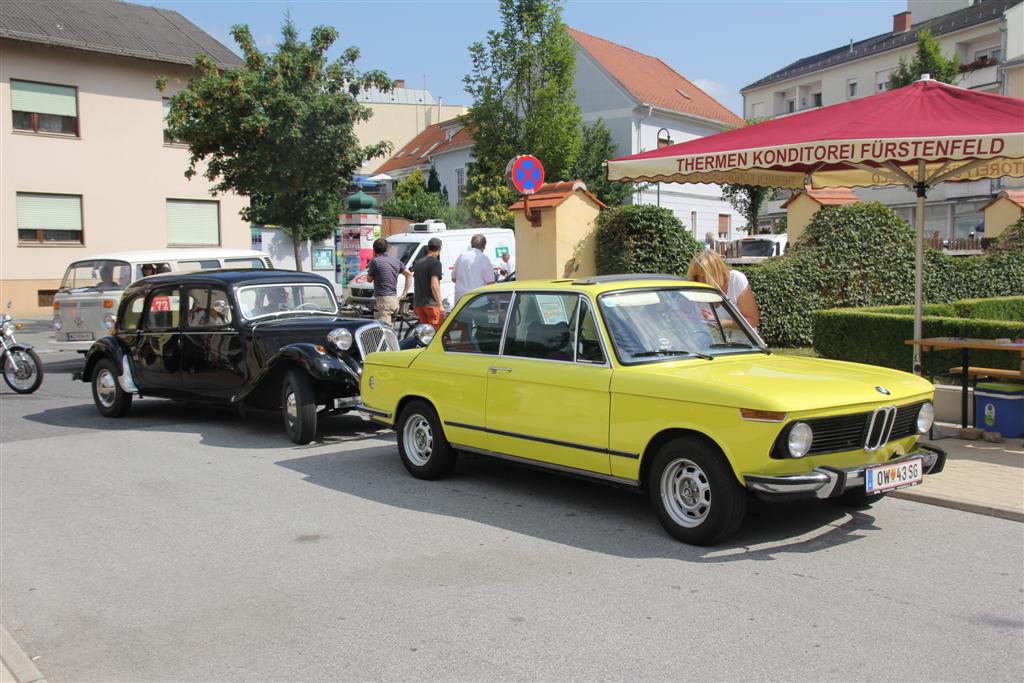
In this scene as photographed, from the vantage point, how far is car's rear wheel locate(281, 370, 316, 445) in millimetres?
9258

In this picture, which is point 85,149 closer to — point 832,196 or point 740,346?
point 832,196

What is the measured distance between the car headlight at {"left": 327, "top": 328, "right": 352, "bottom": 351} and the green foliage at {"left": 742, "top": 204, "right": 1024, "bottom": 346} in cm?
743

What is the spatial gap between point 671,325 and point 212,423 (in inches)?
261

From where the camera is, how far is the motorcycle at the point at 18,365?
1355cm

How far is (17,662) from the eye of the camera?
4301 millimetres

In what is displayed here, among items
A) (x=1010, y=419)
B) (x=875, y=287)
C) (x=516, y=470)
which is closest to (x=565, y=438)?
(x=516, y=470)

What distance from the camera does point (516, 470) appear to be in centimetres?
812

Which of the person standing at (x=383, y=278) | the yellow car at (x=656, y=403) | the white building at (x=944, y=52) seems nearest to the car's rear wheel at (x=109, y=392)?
the person standing at (x=383, y=278)

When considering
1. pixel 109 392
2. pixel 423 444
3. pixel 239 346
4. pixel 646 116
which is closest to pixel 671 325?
pixel 423 444

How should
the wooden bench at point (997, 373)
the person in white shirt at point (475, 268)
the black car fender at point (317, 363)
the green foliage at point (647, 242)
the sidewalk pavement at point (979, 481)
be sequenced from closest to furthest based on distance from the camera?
1. the sidewalk pavement at point (979, 481)
2. the wooden bench at point (997, 373)
3. the black car fender at point (317, 363)
4. the person in white shirt at point (475, 268)
5. the green foliage at point (647, 242)

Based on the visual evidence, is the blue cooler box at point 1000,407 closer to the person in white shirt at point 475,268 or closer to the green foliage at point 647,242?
the green foliage at point 647,242

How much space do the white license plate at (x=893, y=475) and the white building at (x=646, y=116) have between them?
3231 cm

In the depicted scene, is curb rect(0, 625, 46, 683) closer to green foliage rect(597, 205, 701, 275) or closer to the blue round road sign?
the blue round road sign

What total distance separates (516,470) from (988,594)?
407cm
